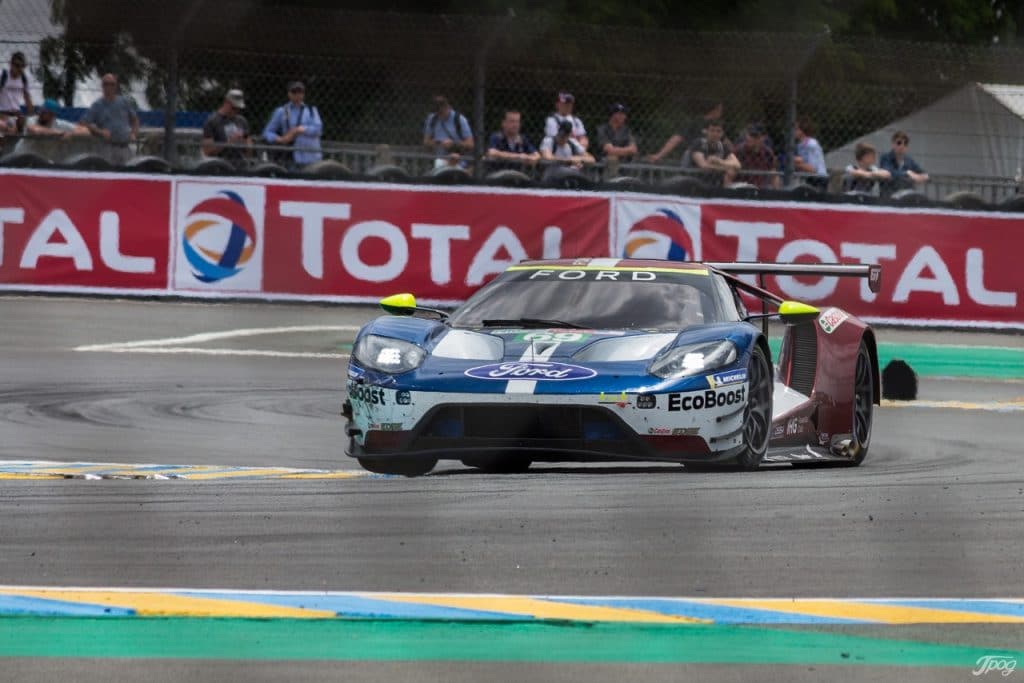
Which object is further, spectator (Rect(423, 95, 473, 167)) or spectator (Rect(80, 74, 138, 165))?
spectator (Rect(423, 95, 473, 167))

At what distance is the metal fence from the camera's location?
1781 centimetres

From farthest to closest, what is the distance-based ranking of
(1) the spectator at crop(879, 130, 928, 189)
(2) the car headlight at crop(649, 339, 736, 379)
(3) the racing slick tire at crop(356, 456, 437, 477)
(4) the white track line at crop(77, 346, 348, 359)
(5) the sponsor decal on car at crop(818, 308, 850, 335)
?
(1) the spectator at crop(879, 130, 928, 189), (4) the white track line at crop(77, 346, 348, 359), (5) the sponsor decal on car at crop(818, 308, 850, 335), (3) the racing slick tire at crop(356, 456, 437, 477), (2) the car headlight at crop(649, 339, 736, 379)

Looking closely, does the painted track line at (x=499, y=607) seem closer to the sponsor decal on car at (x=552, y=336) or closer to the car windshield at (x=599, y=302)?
the sponsor decal on car at (x=552, y=336)

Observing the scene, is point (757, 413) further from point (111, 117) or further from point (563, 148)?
point (111, 117)

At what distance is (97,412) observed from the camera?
11016mm

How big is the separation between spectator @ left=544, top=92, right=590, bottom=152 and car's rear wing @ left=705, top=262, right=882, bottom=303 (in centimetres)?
845

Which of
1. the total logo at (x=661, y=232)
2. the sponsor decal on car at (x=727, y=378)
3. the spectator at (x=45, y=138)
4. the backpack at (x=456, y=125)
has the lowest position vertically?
the sponsor decal on car at (x=727, y=378)

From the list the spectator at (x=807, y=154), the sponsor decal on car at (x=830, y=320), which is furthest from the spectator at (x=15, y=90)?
the sponsor decal on car at (x=830, y=320)

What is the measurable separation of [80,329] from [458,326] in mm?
7750

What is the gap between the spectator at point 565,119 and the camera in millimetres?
18094

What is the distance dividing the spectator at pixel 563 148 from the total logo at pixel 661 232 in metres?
0.88

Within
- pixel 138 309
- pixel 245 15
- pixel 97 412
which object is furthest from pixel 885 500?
pixel 245 15

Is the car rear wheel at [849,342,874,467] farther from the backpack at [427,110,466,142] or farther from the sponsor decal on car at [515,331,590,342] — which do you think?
the backpack at [427,110,466,142]

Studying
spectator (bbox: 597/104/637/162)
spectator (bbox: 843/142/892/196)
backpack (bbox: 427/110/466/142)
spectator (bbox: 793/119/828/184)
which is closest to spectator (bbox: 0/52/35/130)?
backpack (bbox: 427/110/466/142)
